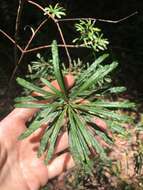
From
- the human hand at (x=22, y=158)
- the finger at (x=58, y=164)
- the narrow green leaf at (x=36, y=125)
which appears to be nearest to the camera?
the narrow green leaf at (x=36, y=125)

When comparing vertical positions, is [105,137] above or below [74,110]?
below

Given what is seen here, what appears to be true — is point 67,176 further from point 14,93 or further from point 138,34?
point 138,34

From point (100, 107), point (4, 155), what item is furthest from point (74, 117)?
point (4, 155)

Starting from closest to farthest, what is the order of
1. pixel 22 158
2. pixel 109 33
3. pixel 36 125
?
pixel 36 125 → pixel 22 158 → pixel 109 33

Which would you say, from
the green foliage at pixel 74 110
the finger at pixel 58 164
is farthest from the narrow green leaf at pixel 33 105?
the finger at pixel 58 164

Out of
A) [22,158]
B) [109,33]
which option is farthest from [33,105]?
[109,33]

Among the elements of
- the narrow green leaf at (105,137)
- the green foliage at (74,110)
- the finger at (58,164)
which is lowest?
the finger at (58,164)

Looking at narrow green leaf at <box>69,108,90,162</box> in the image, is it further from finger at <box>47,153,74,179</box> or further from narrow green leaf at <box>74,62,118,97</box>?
finger at <box>47,153,74,179</box>

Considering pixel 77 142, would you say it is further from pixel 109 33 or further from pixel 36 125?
pixel 109 33

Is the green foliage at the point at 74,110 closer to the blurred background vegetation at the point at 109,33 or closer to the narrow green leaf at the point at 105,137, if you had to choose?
the narrow green leaf at the point at 105,137
